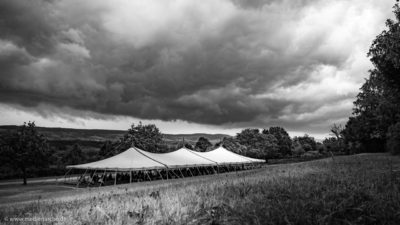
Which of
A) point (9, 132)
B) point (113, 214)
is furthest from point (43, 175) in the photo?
point (113, 214)

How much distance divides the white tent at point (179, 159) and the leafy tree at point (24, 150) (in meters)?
14.5

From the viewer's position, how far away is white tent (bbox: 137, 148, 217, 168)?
26.1 metres

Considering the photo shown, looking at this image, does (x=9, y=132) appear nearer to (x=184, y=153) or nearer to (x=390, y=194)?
(x=184, y=153)

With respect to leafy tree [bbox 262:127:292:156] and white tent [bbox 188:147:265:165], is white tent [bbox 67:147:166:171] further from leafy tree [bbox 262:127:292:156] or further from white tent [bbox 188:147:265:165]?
leafy tree [bbox 262:127:292:156]

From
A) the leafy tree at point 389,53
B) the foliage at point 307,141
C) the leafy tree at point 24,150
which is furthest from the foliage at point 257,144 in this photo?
the leafy tree at point 389,53

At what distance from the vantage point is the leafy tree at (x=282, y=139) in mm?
93312

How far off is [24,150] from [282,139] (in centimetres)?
8434

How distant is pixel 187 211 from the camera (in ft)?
11.1

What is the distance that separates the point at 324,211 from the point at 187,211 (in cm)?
174

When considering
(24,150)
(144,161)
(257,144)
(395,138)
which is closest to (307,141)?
(257,144)

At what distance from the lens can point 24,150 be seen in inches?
1227

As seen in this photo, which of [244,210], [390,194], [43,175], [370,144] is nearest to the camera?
[244,210]

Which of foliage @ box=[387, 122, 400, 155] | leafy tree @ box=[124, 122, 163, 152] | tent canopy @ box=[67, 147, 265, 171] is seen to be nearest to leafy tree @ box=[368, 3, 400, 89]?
foliage @ box=[387, 122, 400, 155]

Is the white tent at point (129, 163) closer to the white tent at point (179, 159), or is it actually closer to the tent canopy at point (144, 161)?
the tent canopy at point (144, 161)
